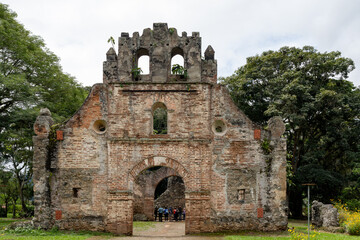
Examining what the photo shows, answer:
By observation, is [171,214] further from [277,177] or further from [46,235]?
[46,235]

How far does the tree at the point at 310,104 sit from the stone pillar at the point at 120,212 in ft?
36.7

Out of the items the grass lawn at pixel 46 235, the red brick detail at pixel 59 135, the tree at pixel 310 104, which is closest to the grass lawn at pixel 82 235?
the grass lawn at pixel 46 235

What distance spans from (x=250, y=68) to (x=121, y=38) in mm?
12534

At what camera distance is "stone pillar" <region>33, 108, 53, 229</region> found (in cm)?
1423

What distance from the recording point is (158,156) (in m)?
14.3

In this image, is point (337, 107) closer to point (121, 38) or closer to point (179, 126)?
point (179, 126)

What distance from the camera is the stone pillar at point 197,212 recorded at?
13961 millimetres

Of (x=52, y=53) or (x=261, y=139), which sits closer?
(x=261, y=139)

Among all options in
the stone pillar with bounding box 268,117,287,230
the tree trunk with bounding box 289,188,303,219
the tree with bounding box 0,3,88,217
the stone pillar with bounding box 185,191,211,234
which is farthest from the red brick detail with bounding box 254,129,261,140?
the tree trunk with bounding box 289,188,303,219

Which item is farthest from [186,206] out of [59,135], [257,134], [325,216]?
[325,216]

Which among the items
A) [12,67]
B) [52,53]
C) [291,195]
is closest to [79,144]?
[12,67]

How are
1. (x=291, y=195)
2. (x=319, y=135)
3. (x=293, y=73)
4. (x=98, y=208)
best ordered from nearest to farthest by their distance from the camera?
(x=98, y=208), (x=293, y=73), (x=319, y=135), (x=291, y=195)

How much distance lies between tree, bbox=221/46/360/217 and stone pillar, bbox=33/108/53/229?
42.4 feet

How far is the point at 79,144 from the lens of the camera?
14.5m
